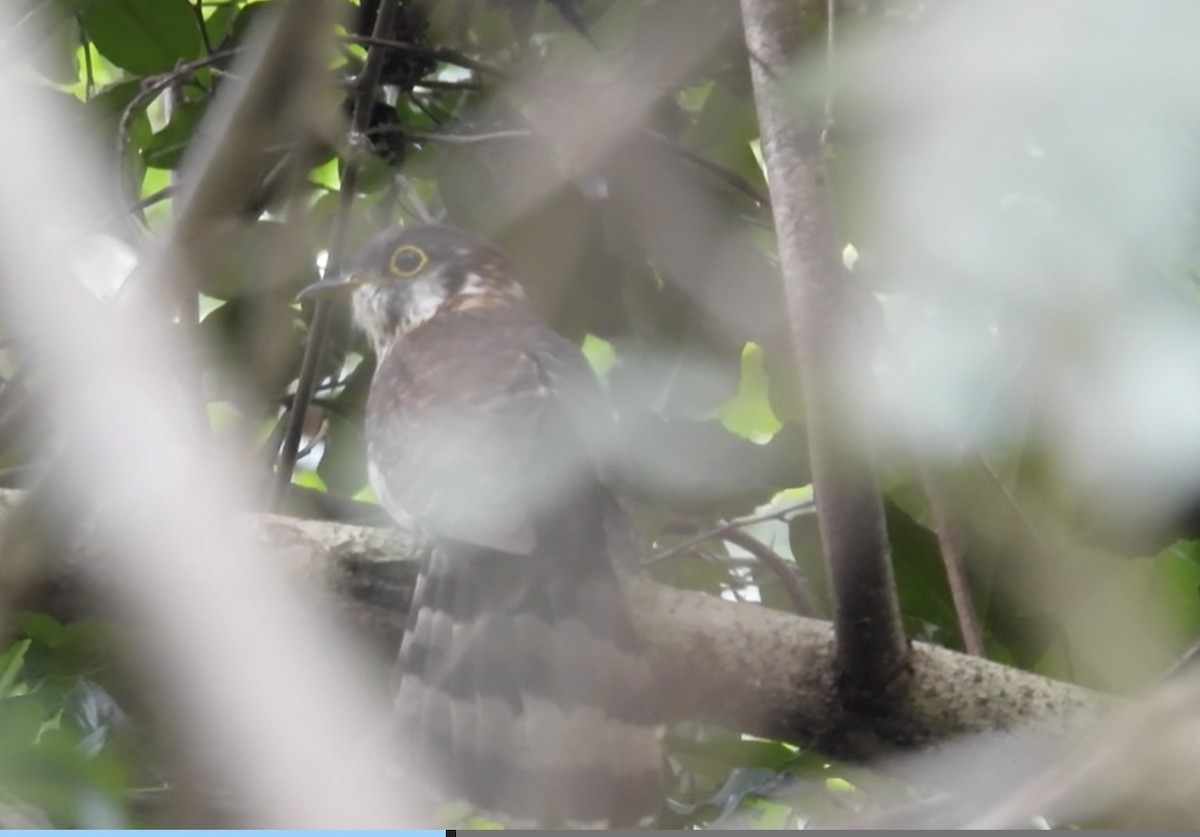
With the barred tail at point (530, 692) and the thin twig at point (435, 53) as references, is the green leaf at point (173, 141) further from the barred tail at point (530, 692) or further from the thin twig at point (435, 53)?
the barred tail at point (530, 692)

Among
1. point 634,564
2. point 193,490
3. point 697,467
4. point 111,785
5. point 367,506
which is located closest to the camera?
point 193,490

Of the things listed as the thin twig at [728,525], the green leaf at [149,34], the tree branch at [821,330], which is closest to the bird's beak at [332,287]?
the green leaf at [149,34]

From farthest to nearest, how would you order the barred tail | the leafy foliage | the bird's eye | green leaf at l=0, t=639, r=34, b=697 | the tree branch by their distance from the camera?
the bird's eye < the leafy foliage < green leaf at l=0, t=639, r=34, b=697 < the barred tail < the tree branch

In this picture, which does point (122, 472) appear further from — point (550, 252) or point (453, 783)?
point (550, 252)

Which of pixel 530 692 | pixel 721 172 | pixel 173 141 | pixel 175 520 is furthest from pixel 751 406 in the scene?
pixel 175 520

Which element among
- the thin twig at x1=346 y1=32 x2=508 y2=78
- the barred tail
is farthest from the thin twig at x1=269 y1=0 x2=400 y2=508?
the barred tail

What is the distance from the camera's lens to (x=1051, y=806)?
39.8 inches

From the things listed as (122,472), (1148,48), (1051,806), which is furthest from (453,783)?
Answer: (1148,48)

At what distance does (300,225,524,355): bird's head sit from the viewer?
2.17m

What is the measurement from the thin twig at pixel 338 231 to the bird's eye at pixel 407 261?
15 cm

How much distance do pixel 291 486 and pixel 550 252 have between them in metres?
0.52

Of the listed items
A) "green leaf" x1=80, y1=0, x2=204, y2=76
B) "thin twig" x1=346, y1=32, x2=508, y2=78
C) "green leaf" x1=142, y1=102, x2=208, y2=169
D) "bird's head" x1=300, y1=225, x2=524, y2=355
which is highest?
"thin twig" x1=346, y1=32, x2=508, y2=78

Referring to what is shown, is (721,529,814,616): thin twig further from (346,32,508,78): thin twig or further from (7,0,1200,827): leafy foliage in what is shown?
(346,32,508,78): thin twig

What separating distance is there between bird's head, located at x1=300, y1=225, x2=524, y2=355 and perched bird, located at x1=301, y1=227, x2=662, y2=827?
0.75 feet
